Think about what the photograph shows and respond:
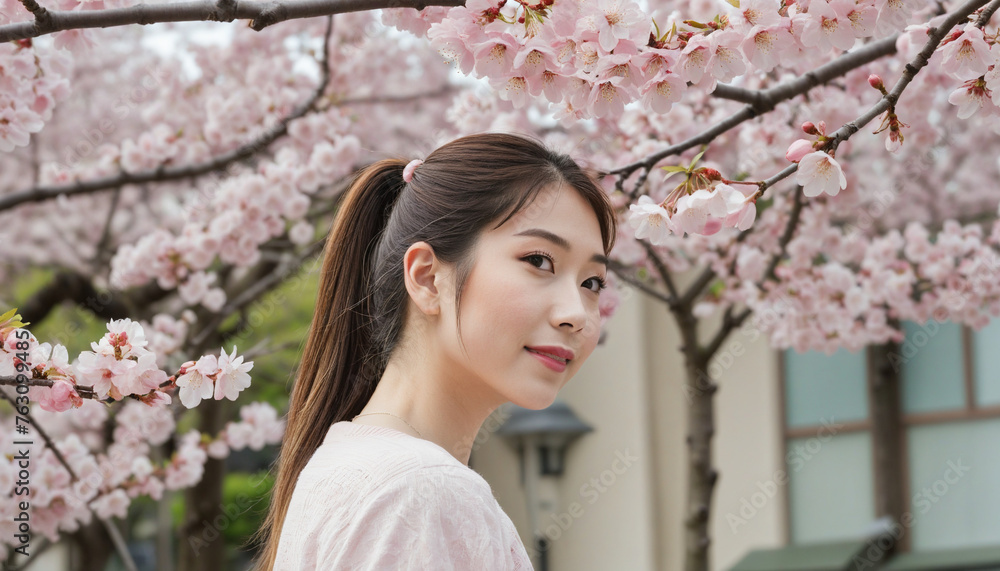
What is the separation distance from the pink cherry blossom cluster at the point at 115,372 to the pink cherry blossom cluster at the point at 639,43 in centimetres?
65

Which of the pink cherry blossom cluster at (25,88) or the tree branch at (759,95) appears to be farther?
the pink cherry blossom cluster at (25,88)

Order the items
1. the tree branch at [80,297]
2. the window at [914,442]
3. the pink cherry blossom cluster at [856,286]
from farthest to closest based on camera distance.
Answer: the window at [914,442], the tree branch at [80,297], the pink cherry blossom cluster at [856,286]

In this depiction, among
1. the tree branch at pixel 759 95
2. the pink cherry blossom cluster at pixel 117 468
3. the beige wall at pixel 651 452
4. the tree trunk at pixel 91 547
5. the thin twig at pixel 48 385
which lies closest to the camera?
the thin twig at pixel 48 385

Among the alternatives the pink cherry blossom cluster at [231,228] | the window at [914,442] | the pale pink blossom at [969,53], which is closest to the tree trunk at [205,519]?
the pink cherry blossom cluster at [231,228]

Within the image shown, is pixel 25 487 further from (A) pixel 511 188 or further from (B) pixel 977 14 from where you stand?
(B) pixel 977 14

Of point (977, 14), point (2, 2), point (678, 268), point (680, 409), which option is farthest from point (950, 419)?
point (2, 2)

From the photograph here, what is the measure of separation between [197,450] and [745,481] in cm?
472

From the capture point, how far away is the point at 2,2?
1.83 meters

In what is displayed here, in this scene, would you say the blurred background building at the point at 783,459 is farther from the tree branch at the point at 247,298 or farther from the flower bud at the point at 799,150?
the flower bud at the point at 799,150

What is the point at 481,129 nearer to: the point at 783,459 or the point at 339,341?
the point at 339,341

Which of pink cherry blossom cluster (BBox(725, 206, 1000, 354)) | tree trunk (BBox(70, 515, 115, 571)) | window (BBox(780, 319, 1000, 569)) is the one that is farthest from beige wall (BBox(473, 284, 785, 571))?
pink cherry blossom cluster (BBox(725, 206, 1000, 354))

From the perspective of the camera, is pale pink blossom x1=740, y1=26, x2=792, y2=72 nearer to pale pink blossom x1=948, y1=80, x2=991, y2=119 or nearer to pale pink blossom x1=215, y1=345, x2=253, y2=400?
pale pink blossom x1=948, y1=80, x2=991, y2=119

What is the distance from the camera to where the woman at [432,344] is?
129 centimetres

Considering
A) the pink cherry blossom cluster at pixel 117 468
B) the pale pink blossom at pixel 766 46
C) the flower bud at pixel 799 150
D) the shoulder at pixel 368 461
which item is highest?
the pale pink blossom at pixel 766 46
